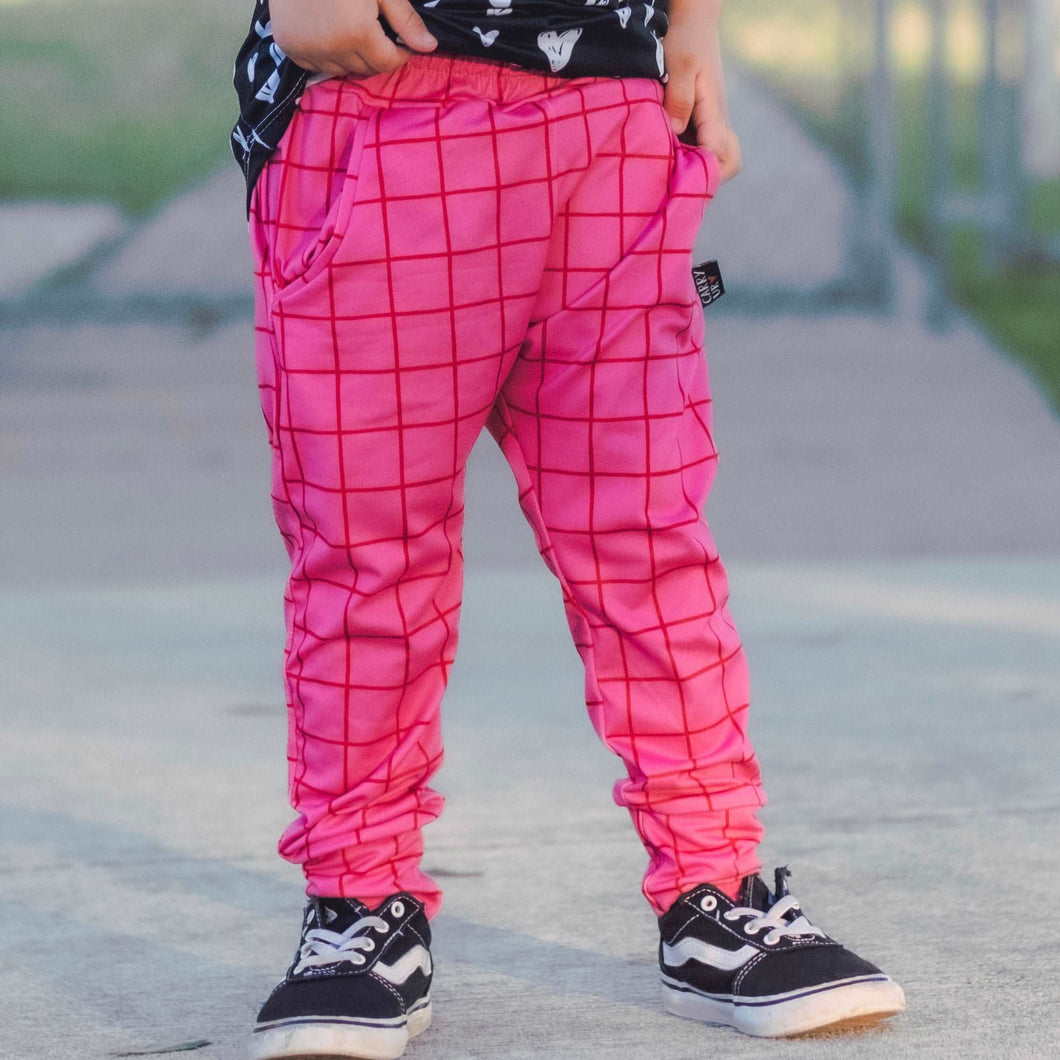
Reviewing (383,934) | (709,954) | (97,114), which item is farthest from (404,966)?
(97,114)

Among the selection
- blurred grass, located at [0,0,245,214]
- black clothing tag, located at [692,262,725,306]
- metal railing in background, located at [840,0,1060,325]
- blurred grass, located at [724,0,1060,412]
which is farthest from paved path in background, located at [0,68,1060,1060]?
blurred grass, located at [724,0,1060,412]

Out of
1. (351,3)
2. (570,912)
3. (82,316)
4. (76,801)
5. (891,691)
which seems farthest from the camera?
(82,316)

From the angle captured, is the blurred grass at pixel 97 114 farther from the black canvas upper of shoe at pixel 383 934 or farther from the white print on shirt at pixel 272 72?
the black canvas upper of shoe at pixel 383 934

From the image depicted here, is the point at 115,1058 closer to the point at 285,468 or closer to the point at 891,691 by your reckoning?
the point at 285,468

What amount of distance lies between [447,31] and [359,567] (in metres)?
0.48

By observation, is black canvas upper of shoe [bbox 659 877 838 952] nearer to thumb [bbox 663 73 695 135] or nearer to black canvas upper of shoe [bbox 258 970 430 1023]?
black canvas upper of shoe [bbox 258 970 430 1023]

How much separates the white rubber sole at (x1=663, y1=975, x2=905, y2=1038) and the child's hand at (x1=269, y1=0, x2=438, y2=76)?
913 mm

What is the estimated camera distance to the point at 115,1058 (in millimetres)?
1599

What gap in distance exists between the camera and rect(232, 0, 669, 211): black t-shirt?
1518 millimetres

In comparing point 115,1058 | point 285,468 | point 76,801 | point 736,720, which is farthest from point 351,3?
point 76,801

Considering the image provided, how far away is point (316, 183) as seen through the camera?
5.07ft

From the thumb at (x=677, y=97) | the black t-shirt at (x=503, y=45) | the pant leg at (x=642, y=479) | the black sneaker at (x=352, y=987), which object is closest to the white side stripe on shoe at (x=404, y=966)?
the black sneaker at (x=352, y=987)

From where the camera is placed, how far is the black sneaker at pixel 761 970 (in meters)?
1.59

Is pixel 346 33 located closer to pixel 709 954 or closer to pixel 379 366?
pixel 379 366
